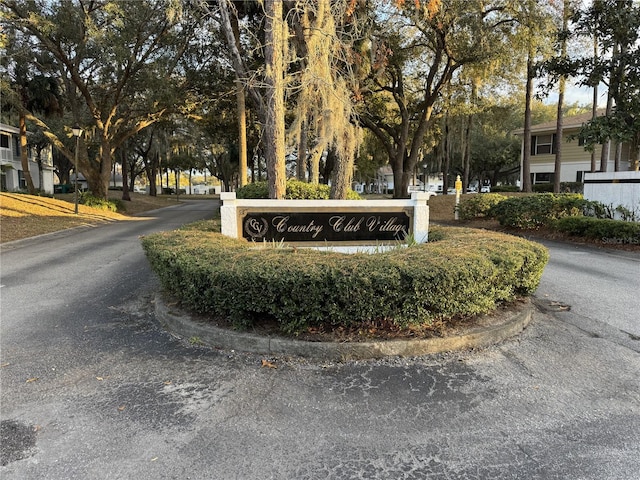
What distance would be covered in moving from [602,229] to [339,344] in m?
9.99

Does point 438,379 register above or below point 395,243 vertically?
below

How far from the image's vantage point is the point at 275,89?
7852 mm

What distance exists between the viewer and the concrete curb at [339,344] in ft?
12.5

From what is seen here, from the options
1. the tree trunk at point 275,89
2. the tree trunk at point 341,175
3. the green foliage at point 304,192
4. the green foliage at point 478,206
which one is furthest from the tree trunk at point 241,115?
the green foliage at point 478,206

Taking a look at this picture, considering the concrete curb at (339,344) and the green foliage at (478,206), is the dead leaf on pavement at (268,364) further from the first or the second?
the green foliage at (478,206)

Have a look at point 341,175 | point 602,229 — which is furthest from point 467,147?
point 341,175

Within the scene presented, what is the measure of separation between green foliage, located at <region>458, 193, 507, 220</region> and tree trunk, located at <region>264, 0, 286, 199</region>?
10.6m

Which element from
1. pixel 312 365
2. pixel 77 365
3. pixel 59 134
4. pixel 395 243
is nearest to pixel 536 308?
pixel 395 243

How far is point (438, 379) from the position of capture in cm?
352

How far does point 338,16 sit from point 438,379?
7.92m

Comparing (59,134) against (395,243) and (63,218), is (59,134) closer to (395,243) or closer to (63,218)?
(63,218)

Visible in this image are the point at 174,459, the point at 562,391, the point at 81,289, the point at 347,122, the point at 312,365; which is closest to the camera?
the point at 174,459

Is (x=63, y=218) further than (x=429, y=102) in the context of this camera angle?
No

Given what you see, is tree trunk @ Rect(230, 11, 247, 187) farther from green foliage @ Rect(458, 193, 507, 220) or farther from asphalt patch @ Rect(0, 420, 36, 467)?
asphalt patch @ Rect(0, 420, 36, 467)
